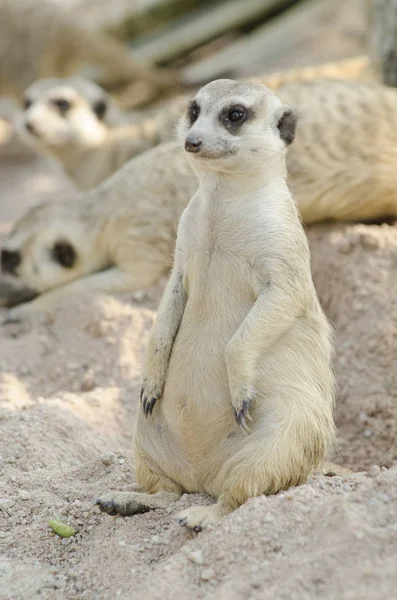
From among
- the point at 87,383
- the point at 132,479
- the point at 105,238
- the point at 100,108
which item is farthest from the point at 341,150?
the point at 132,479

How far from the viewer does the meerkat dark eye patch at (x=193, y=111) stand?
87.0 inches

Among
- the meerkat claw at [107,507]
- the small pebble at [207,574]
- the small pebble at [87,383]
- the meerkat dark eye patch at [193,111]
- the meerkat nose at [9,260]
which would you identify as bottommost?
the small pebble at [87,383]

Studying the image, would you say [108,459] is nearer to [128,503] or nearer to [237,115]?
[128,503]

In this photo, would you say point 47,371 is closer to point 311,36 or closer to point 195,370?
point 195,370

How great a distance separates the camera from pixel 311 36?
7.73m

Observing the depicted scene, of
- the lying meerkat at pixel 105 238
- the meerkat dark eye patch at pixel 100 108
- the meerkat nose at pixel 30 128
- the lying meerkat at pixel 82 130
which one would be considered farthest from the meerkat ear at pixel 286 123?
the meerkat dark eye patch at pixel 100 108

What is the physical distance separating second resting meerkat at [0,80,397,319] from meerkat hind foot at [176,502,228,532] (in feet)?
6.59

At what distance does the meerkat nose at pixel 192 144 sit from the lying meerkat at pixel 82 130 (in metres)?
3.00

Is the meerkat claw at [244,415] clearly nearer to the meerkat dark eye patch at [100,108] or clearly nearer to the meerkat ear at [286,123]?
the meerkat ear at [286,123]

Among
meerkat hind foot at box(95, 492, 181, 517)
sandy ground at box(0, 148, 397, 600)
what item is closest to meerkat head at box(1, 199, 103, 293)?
sandy ground at box(0, 148, 397, 600)

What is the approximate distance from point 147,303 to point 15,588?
203 cm

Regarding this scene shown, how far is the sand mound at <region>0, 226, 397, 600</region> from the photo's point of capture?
1.67 metres

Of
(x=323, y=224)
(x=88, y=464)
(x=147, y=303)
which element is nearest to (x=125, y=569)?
(x=88, y=464)

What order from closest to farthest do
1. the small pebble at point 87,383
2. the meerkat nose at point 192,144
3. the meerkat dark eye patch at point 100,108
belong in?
the meerkat nose at point 192,144, the small pebble at point 87,383, the meerkat dark eye patch at point 100,108
